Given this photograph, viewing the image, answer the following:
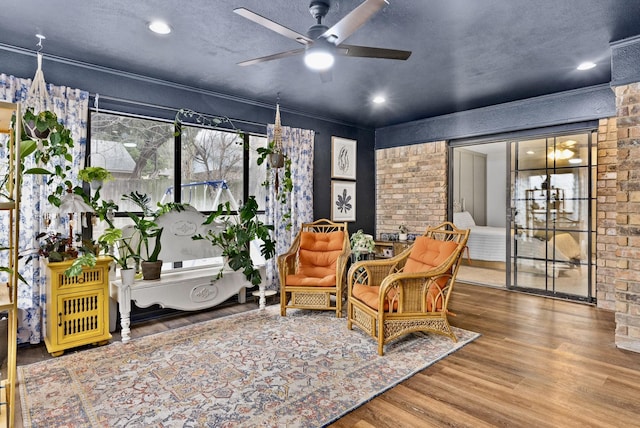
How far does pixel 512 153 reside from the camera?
4977 millimetres

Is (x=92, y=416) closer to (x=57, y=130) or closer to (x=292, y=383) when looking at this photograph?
(x=292, y=383)

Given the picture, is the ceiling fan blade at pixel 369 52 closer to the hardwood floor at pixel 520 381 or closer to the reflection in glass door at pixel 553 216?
the hardwood floor at pixel 520 381

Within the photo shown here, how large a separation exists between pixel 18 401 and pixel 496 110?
5.57 m

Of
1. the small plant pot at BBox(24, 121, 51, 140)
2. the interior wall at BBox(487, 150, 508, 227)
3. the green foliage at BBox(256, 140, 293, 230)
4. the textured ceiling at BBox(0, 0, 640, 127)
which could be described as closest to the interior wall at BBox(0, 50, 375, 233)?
the textured ceiling at BBox(0, 0, 640, 127)

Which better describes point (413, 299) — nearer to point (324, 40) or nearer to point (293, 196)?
point (324, 40)

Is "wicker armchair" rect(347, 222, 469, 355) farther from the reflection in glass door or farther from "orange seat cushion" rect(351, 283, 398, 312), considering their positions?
the reflection in glass door

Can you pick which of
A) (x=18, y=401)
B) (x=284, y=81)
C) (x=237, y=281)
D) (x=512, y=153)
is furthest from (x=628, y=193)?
(x=18, y=401)

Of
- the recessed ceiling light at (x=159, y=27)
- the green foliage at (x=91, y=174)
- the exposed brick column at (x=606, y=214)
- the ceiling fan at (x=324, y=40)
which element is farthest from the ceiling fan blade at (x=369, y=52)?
the exposed brick column at (x=606, y=214)

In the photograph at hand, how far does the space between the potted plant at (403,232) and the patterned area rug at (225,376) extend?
2.35 metres

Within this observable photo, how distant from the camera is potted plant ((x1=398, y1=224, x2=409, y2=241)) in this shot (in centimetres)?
570

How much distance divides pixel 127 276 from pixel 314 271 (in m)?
1.91

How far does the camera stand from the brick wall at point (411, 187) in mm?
5566

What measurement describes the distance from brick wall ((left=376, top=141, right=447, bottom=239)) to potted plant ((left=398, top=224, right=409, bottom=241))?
0.21 ft

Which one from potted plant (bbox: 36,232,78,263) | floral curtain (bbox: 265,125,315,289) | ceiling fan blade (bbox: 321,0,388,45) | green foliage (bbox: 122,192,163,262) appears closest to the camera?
ceiling fan blade (bbox: 321,0,388,45)
